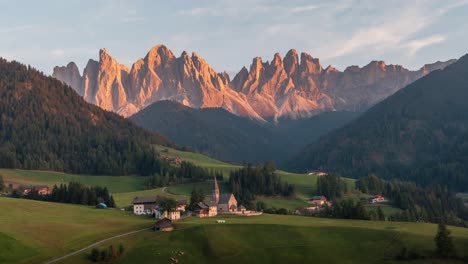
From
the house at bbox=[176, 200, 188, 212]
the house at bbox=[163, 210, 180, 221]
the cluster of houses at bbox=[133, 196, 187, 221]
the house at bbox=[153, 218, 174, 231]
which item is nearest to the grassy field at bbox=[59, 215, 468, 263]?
the house at bbox=[153, 218, 174, 231]

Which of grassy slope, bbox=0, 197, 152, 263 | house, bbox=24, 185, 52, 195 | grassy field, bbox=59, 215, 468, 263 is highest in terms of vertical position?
house, bbox=24, 185, 52, 195

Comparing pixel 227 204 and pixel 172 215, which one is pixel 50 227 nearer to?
pixel 172 215

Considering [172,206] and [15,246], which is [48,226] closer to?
[15,246]

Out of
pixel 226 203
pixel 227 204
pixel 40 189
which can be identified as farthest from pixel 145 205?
pixel 40 189

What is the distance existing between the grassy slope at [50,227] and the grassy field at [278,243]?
6.49 m

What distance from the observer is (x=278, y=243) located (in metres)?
104

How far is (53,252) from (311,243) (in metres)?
41.9

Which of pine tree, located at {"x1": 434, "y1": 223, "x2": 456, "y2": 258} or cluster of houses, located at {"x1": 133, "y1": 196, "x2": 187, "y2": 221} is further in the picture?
cluster of houses, located at {"x1": 133, "y1": 196, "x2": 187, "y2": 221}

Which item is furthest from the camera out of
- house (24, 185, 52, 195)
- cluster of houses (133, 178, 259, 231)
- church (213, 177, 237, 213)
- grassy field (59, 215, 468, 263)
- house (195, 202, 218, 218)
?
house (24, 185, 52, 195)

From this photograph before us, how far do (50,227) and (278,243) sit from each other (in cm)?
4318

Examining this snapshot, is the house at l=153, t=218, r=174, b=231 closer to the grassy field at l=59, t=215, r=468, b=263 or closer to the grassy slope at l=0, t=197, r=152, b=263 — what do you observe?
the grassy field at l=59, t=215, r=468, b=263

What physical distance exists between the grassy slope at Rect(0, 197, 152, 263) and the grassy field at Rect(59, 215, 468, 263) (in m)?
6.49

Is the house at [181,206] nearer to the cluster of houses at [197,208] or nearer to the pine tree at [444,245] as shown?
the cluster of houses at [197,208]

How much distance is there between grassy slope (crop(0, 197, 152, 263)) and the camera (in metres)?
97.5
